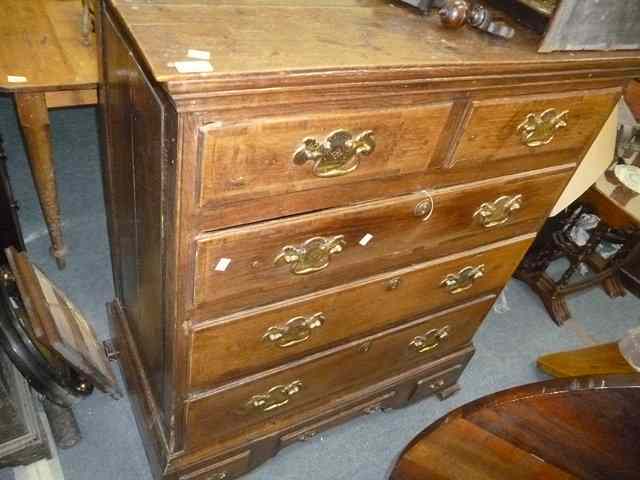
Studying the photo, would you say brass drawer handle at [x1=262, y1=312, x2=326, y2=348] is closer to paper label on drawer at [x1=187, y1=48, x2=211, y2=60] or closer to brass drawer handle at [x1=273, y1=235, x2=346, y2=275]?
brass drawer handle at [x1=273, y1=235, x2=346, y2=275]

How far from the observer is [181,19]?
75 cm

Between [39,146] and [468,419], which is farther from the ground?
[468,419]

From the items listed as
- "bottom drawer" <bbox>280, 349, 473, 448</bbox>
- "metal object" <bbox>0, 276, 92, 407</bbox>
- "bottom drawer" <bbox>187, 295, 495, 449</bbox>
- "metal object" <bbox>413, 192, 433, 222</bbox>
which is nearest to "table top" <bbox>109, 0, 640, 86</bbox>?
"metal object" <bbox>413, 192, 433, 222</bbox>

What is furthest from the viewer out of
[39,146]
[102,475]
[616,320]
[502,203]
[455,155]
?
[616,320]

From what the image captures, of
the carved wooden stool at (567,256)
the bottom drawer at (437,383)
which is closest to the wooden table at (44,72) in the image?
the bottom drawer at (437,383)

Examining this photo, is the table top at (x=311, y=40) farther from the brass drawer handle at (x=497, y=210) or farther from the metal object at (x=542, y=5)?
the brass drawer handle at (x=497, y=210)

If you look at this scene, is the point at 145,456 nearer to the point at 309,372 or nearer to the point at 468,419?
the point at 309,372

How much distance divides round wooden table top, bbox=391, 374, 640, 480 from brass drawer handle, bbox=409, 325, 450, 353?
88 centimetres

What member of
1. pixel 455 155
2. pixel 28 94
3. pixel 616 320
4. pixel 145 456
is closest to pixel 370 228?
pixel 455 155

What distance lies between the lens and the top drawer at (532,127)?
95 cm

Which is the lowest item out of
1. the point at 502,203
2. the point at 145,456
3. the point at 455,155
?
the point at 145,456

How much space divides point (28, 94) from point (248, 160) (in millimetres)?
1102

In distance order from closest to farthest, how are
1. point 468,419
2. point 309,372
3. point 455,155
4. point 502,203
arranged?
point 468,419, point 455,155, point 502,203, point 309,372

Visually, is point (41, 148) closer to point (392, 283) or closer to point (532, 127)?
point (392, 283)
